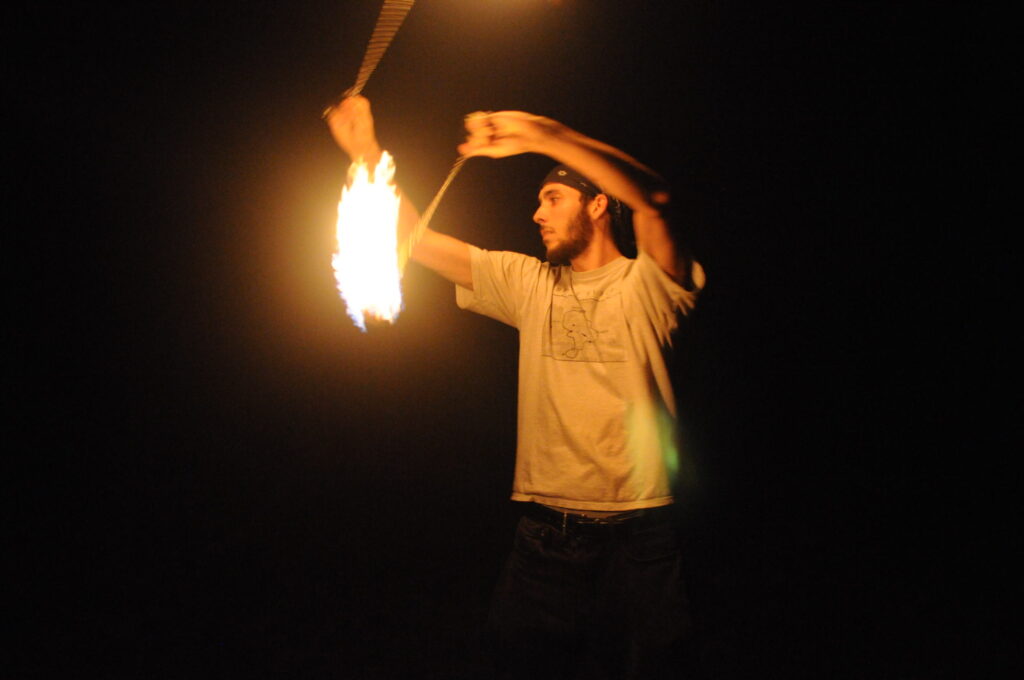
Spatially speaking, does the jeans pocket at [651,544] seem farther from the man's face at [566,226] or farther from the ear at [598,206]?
the ear at [598,206]

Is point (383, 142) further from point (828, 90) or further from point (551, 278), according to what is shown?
point (828, 90)

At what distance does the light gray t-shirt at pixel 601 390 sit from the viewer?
234cm

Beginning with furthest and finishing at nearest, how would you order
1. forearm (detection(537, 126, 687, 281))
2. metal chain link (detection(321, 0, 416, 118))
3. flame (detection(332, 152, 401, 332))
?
metal chain link (detection(321, 0, 416, 118)), flame (detection(332, 152, 401, 332)), forearm (detection(537, 126, 687, 281))

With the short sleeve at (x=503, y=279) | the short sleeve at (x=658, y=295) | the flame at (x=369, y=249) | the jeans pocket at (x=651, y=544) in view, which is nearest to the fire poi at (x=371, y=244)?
the flame at (x=369, y=249)

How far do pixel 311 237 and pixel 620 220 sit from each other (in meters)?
1.54

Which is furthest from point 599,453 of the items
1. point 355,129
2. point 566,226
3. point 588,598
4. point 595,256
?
point 355,129

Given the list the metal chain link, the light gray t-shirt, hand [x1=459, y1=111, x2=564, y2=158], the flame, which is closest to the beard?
the light gray t-shirt

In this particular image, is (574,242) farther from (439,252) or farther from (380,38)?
(380,38)

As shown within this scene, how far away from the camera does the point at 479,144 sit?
230 cm

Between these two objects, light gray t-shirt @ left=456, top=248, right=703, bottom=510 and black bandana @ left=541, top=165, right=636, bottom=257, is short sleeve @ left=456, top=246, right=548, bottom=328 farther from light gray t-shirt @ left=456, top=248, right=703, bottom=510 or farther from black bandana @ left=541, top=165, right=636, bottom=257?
black bandana @ left=541, top=165, right=636, bottom=257

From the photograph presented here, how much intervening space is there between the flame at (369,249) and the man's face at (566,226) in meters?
0.58

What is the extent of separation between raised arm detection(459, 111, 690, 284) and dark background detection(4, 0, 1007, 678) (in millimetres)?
888

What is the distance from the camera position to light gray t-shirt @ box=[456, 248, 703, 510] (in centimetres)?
234

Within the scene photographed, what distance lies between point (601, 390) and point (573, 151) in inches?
31.2
